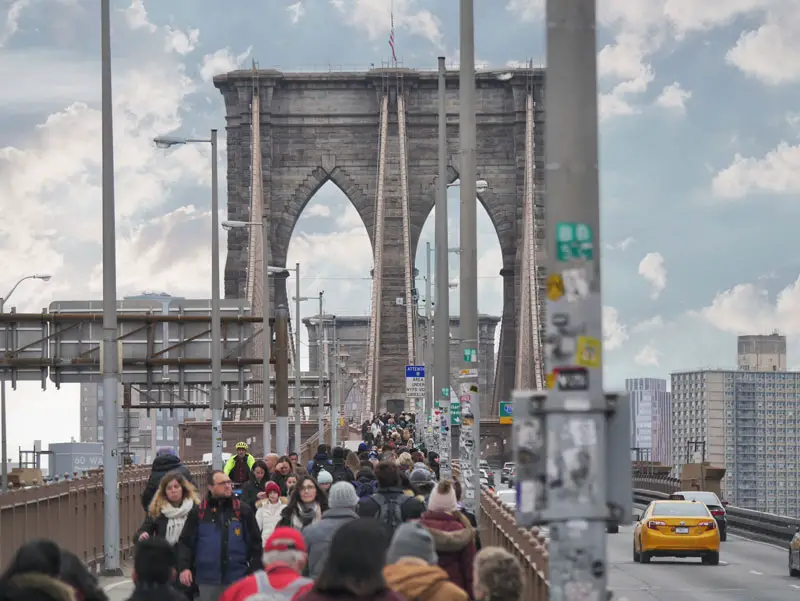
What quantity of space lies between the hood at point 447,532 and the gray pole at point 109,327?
13.2 metres

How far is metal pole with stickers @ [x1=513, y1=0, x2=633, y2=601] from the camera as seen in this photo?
785 cm

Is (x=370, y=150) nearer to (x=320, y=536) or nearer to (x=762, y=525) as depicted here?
(x=762, y=525)

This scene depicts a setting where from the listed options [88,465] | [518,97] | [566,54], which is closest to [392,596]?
[566,54]

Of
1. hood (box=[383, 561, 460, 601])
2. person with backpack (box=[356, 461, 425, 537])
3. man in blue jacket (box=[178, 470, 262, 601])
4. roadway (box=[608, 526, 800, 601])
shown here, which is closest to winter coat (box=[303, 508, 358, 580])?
man in blue jacket (box=[178, 470, 262, 601])

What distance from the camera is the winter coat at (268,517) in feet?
54.5

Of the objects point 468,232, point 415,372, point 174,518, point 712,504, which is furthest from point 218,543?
point 415,372

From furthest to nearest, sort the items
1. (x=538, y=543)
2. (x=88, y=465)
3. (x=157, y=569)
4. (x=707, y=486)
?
(x=88, y=465) → (x=707, y=486) → (x=538, y=543) → (x=157, y=569)

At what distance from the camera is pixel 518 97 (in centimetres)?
12750

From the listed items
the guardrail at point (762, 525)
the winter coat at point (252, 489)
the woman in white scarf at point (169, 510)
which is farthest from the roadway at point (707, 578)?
the woman in white scarf at point (169, 510)

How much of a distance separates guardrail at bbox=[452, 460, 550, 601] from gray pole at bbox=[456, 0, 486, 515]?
1.25 meters

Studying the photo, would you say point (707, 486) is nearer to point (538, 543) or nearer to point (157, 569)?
point (538, 543)

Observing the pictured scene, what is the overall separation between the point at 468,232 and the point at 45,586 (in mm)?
19790

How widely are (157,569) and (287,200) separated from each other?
395 ft

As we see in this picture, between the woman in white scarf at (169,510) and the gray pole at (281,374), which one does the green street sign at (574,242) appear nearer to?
the woman in white scarf at (169,510)
